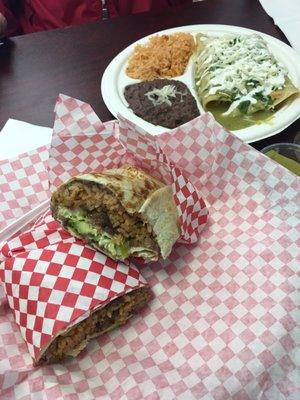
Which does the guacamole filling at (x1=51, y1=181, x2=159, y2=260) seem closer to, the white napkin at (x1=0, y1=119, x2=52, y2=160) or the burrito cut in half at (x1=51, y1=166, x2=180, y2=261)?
the burrito cut in half at (x1=51, y1=166, x2=180, y2=261)

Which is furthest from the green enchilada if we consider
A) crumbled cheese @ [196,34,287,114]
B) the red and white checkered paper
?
the red and white checkered paper

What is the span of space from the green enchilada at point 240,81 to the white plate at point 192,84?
49 mm

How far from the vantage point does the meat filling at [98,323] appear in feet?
3.64

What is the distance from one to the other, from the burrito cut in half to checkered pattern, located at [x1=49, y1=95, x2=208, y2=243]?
9 centimetres

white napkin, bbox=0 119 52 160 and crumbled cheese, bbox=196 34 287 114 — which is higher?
→ crumbled cheese, bbox=196 34 287 114

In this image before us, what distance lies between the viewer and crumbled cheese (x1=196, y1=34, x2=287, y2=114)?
1853 mm

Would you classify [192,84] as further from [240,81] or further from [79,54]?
[79,54]

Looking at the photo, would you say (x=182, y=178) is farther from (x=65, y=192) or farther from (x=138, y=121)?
(x=138, y=121)

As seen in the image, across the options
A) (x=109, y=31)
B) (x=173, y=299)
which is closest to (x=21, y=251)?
(x=173, y=299)

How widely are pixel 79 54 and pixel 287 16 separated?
1120mm

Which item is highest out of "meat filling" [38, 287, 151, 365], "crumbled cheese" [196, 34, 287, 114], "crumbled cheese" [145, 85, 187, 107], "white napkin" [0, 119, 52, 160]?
"crumbled cheese" [196, 34, 287, 114]

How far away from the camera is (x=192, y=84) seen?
2004 mm

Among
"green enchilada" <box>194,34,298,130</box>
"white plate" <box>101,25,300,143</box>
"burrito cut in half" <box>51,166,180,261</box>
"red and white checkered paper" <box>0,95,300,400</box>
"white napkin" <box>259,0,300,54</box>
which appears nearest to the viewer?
"red and white checkered paper" <box>0,95,300,400</box>

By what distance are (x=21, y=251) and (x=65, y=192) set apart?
21 cm
